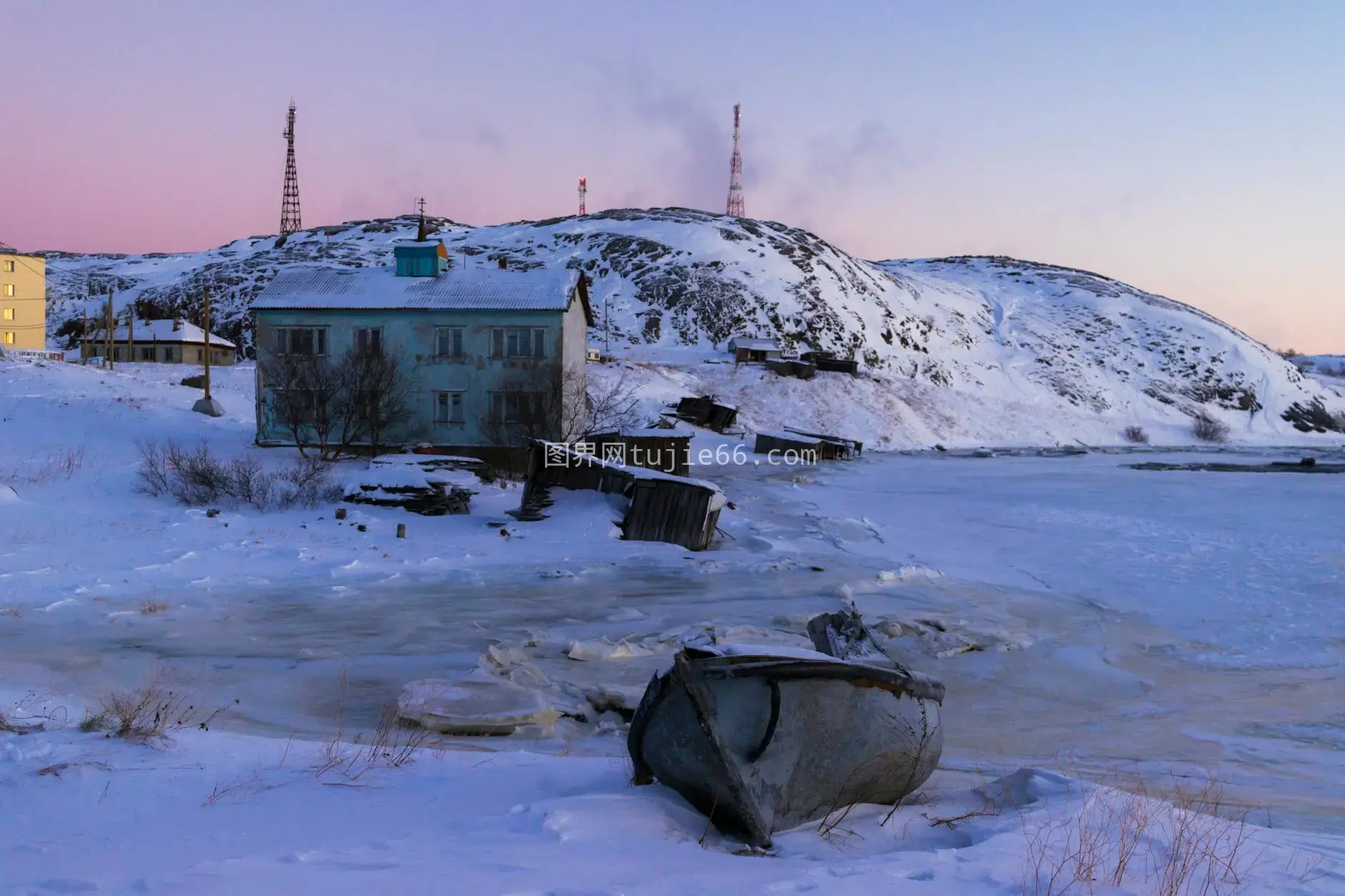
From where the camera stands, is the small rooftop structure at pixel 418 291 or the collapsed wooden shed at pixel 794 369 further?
the collapsed wooden shed at pixel 794 369

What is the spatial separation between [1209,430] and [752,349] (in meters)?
39.5

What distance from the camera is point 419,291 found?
33156mm

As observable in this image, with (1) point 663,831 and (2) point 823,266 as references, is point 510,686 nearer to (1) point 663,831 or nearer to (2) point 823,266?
(1) point 663,831

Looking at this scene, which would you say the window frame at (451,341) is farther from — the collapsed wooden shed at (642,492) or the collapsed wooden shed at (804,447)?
the collapsed wooden shed at (804,447)

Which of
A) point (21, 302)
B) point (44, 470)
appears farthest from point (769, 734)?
point (21, 302)

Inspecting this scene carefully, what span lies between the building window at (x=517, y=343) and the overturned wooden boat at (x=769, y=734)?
27185 millimetres

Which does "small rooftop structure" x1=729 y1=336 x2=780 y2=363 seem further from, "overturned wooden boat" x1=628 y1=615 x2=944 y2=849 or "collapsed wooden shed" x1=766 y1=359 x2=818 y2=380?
"overturned wooden boat" x1=628 y1=615 x2=944 y2=849

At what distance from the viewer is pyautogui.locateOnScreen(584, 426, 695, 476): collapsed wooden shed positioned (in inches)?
1035

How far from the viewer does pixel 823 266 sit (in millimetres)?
99688

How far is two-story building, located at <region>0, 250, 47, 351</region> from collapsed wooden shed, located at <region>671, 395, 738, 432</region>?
169 ft

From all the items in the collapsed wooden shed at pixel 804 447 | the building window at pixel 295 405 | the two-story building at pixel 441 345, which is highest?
the two-story building at pixel 441 345

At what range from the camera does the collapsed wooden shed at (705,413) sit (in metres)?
50.5

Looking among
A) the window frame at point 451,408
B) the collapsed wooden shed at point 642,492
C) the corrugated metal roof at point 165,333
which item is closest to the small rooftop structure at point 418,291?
the window frame at point 451,408

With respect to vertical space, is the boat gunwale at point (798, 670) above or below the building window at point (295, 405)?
below
